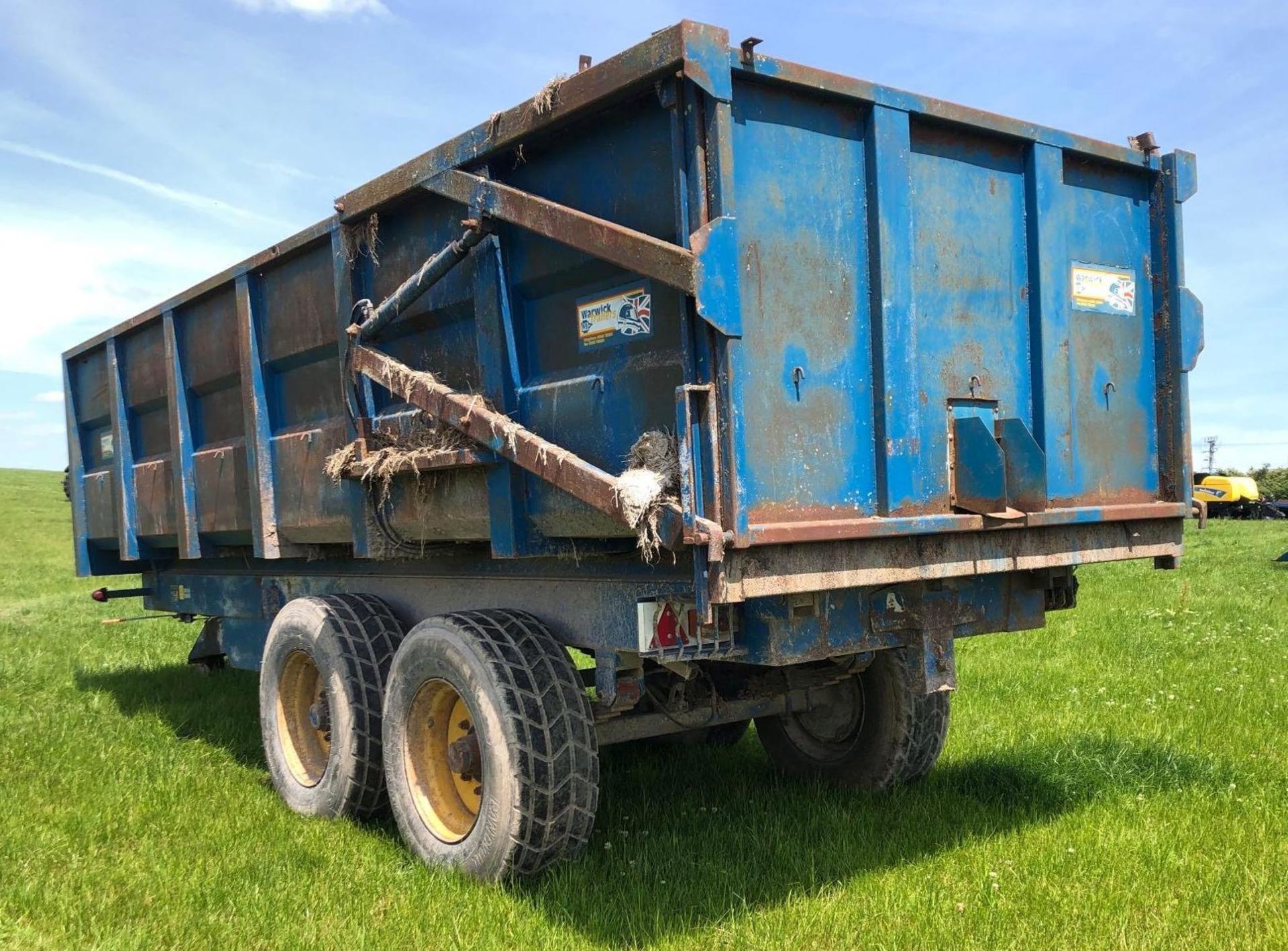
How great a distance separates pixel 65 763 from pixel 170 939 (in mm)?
2693

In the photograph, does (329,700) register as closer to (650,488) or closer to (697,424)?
(650,488)

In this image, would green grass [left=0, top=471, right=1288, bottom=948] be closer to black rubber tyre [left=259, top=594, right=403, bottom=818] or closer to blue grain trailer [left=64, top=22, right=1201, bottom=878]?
black rubber tyre [left=259, top=594, right=403, bottom=818]

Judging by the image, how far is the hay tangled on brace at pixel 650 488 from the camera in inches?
132

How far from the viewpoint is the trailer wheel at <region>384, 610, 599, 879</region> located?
381 centimetres

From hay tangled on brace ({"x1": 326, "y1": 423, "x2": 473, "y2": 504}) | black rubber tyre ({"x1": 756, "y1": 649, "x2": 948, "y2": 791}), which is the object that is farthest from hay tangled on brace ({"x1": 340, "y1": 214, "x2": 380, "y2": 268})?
black rubber tyre ({"x1": 756, "y1": 649, "x2": 948, "y2": 791})

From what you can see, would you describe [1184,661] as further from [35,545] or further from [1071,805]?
[35,545]

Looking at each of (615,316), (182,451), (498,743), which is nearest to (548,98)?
(615,316)

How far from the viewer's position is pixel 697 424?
11.0ft

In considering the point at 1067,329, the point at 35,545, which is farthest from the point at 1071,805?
the point at 35,545

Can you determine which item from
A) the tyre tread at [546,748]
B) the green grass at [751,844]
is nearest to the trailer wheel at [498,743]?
the tyre tread at [546,748]

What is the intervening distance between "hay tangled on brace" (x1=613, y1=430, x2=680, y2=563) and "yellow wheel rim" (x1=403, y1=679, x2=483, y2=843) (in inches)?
51.5

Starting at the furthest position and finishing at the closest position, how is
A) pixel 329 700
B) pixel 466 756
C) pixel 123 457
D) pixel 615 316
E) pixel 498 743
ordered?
pixel 123 457, pixel 329 700, pixel 466 756, pixel 498 743, pixel 615 316

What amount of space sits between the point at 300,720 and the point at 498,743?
197 cm

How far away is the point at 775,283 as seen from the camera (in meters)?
3.54
